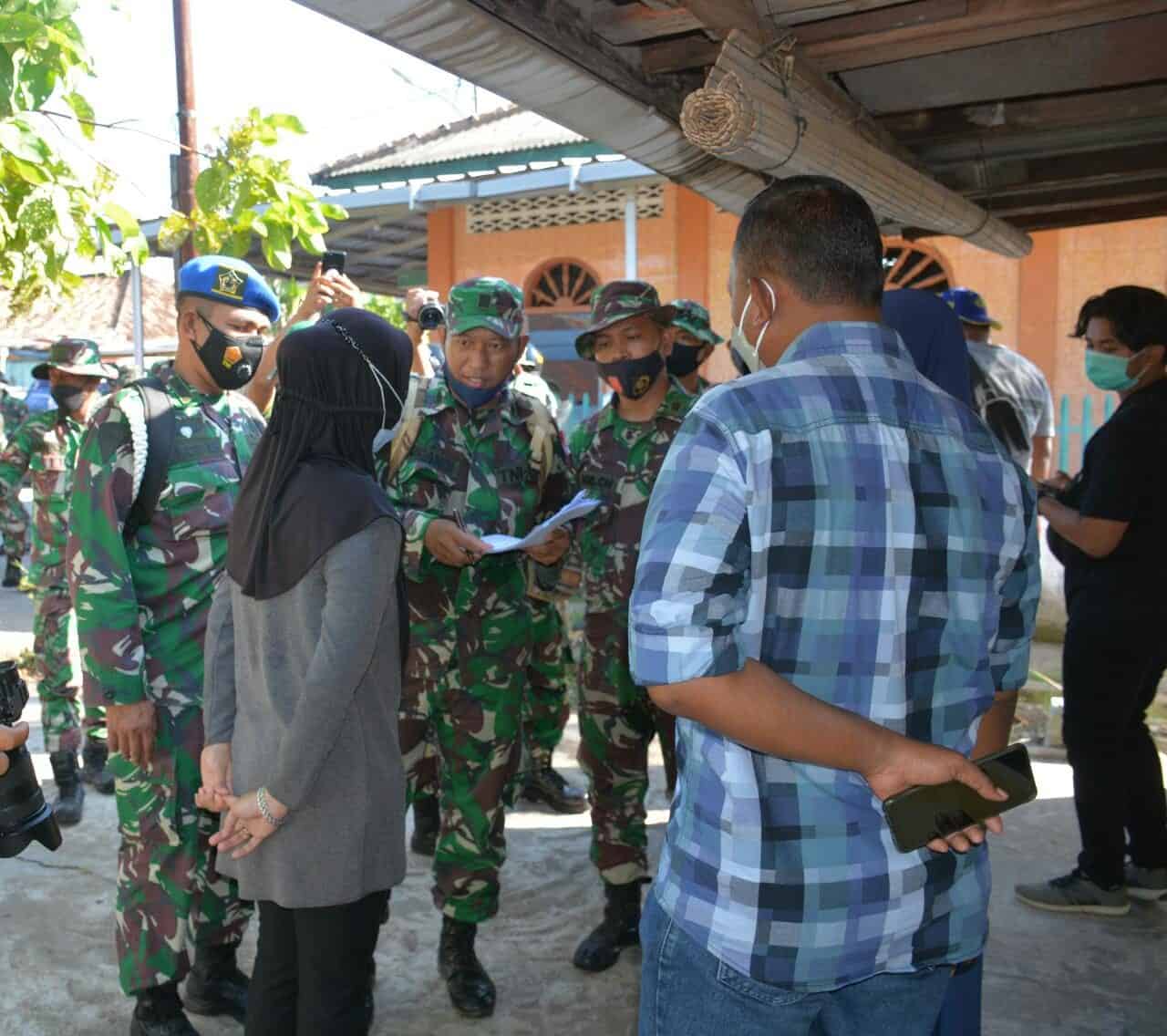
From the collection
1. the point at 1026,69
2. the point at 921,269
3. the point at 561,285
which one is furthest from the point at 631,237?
the point at 1026,69

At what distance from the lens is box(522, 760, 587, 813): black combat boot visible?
17.1 feet

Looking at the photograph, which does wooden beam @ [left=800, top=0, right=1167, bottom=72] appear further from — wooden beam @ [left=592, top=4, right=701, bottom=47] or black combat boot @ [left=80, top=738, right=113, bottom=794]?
black combat boot @ [left=80, top=738, right=113, bottom=794]

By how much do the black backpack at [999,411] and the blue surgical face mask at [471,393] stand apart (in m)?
2.21

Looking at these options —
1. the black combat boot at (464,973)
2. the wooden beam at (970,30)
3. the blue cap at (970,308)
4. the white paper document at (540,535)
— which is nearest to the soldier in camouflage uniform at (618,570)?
the black combat boot at (464,973)

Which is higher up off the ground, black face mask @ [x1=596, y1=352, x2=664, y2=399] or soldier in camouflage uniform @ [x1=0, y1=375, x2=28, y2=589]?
black face mask @ [x1=596, y1=352, x2=664, y2=399]

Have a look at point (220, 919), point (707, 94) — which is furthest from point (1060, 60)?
point (220, 919)

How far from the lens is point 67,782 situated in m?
5.10

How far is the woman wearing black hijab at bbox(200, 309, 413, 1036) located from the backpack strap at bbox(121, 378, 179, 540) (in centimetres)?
79

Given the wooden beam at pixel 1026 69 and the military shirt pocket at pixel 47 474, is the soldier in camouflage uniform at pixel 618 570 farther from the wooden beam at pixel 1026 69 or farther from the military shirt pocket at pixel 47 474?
the military shirt pocket at pixel 47 474

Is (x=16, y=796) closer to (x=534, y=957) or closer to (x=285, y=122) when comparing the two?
(x=534, y=957)

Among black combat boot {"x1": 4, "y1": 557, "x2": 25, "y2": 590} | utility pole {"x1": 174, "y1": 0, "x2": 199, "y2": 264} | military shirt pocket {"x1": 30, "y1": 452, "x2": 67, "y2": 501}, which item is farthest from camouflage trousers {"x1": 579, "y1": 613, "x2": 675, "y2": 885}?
black combat boot {"x1": 4, "y1": 557, "x2": 25, "y2": 590}

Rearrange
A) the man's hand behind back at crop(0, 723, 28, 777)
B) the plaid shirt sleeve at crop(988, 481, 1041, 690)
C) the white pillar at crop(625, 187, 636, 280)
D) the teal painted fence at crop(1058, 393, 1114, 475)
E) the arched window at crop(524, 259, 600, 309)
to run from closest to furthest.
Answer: the plaid shirt sleeve at crop(988, 481, 1041, 690), the man's hand behind back at crop(0, 723, 28, 777), the teal painted fence at crop(1058, 393, 1114, 475), the white pillar at crop(625, 187, 636, 280), the arched window at crop(524, 259, 600, 309)

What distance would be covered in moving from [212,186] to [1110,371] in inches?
127

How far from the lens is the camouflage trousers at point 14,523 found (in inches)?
397
